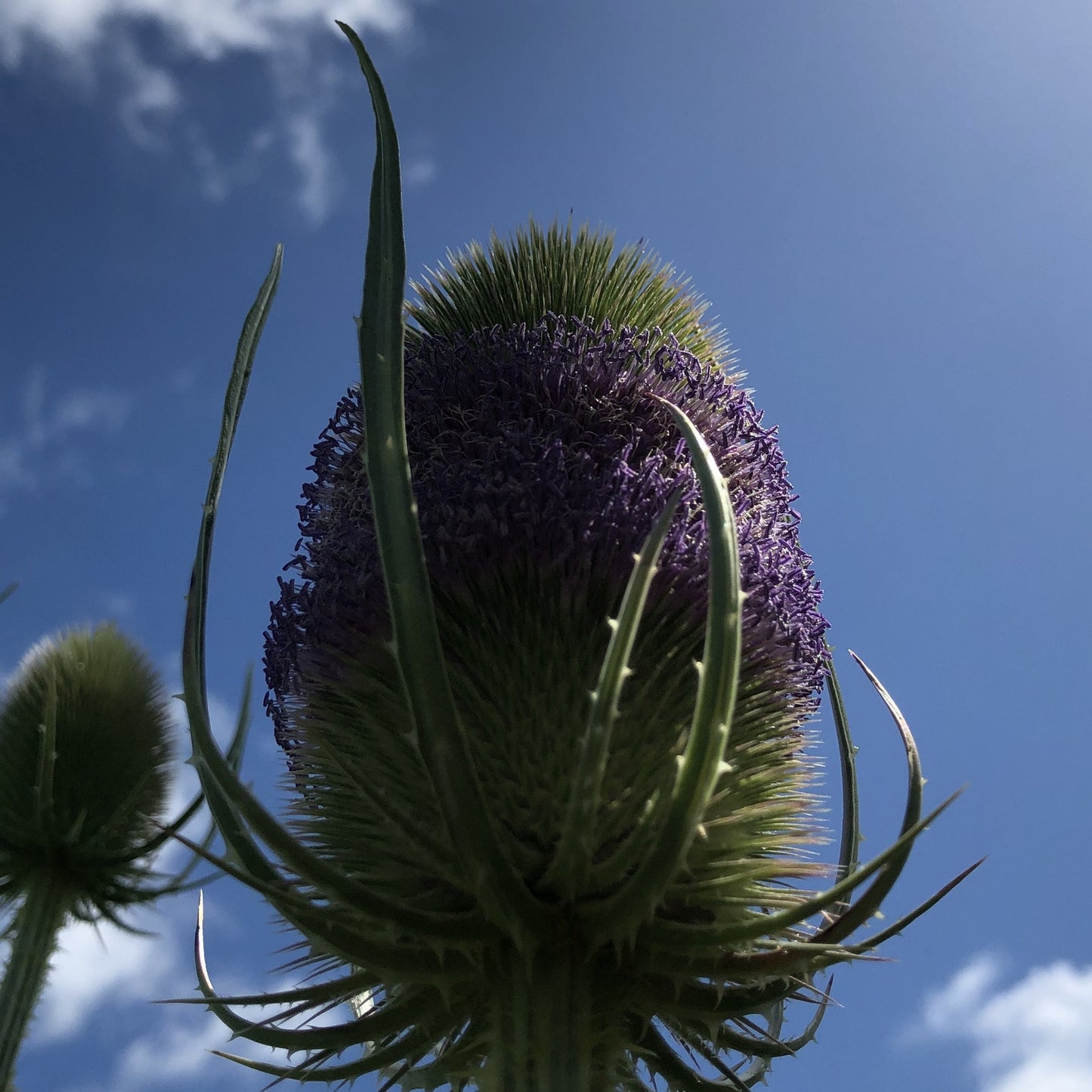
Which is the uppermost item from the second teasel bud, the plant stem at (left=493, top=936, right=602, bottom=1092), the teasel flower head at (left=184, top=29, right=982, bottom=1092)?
the second teasel bud

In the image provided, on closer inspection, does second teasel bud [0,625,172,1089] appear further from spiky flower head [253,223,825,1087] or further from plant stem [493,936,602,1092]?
plant stem [493,936,602,1092]

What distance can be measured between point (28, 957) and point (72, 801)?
0.84 m

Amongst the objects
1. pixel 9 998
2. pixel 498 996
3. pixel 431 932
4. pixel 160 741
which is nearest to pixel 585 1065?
pixel 498 996

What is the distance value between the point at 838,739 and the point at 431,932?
176 cm

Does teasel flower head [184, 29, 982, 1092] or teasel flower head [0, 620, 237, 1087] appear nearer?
teasel flower head [184, 29, 982, 1092]

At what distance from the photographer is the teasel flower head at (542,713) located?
2.34m

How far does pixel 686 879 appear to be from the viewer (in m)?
2.85

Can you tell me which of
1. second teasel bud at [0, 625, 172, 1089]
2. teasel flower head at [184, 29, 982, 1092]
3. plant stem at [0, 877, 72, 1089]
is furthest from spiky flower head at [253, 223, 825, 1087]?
plant stem at [0, 877, 72, 1089]

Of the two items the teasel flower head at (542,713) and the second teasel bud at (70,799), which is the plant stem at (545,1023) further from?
the second teasel bud at (70,799)

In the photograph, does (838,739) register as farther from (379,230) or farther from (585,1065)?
(379,230)

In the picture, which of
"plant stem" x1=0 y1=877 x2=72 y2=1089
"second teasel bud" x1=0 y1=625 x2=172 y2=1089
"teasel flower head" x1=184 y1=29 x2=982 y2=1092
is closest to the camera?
"teasel flower head" x1=184 y1=29 x2=982 y2=1092

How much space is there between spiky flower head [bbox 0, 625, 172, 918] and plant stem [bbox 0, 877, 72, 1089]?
0.06m

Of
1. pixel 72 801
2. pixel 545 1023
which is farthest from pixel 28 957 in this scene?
pixel 545 1023

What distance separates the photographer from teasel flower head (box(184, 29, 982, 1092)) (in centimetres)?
234
